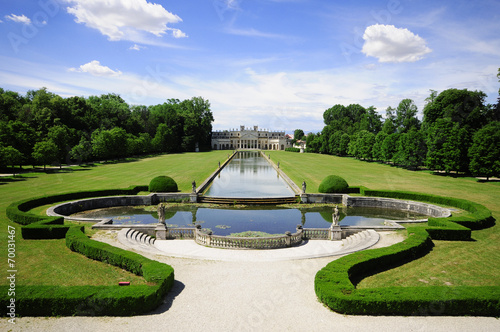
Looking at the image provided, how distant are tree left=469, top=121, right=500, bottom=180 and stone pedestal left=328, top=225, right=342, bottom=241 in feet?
99.0

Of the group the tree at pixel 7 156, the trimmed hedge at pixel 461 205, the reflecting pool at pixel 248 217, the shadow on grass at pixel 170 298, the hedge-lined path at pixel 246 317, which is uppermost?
the tree at pixel 7 156

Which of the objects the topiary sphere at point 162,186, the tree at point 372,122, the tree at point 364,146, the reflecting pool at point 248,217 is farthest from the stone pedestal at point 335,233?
the tree at point 372,122

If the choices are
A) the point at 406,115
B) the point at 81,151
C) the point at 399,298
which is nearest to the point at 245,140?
the point at 406,115

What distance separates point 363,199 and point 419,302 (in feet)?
60.9

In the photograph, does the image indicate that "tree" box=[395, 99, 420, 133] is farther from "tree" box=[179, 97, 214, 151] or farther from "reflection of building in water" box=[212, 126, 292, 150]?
"reflection of building in water" box=[212, 126, 292, 150]

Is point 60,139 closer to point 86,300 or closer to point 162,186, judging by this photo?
point 162,186

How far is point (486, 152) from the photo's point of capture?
36.8 m

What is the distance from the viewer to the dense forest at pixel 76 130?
146 ft

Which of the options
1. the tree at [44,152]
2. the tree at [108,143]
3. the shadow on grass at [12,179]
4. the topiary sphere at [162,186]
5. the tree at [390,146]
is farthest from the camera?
the tree at [390,146]

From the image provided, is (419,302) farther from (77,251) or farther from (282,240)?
(77,251)

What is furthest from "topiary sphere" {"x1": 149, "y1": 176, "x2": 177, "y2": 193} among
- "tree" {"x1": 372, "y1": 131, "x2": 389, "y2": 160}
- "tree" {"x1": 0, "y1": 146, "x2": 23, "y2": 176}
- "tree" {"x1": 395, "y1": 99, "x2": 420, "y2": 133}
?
"tree" {"x1": 395, "y1": 99, "x2": 420, "y2": 133}

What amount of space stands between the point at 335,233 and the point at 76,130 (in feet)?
197

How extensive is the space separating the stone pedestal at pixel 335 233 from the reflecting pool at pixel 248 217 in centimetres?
257

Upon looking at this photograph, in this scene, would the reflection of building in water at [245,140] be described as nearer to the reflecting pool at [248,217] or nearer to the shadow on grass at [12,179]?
the shadow on grass at [12,179]
